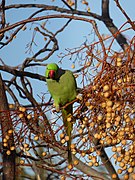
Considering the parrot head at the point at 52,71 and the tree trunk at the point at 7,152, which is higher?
the parrot head at the point at 52,71

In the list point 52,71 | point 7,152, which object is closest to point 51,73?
point 52,71

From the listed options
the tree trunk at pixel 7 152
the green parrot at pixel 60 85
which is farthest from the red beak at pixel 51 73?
the tree trunk at pixel 7 152

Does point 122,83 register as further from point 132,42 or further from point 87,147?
point 87,147

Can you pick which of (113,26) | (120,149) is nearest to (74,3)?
(113,26)

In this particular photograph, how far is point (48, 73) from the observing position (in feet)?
3.61

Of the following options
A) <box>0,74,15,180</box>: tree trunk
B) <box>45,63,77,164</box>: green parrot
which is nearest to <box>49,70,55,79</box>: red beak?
<box>45,63,77,164</box>: green parrot

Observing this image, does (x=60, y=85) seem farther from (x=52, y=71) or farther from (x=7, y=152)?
(x=7, y=152)

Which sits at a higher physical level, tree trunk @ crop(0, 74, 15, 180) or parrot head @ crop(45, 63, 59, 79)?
parrot head @ crop(45, 63, 59, 79)

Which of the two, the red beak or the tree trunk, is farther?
the tree trunk

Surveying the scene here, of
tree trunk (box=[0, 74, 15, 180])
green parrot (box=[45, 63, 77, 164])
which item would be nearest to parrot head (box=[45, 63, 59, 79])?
green parrot (box=[45, 63, 77, 164])

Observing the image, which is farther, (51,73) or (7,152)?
(7,152)

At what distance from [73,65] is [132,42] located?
77cm

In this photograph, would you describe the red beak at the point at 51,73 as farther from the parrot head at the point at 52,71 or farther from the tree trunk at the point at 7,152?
the tree trunk at the point at 7,152

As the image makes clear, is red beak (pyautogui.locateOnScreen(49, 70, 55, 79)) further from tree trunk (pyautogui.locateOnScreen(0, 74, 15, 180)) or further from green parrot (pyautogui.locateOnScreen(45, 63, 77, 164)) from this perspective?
tree trunk (pyautogui.locateOnScreen(0, 74, 15, 180))
